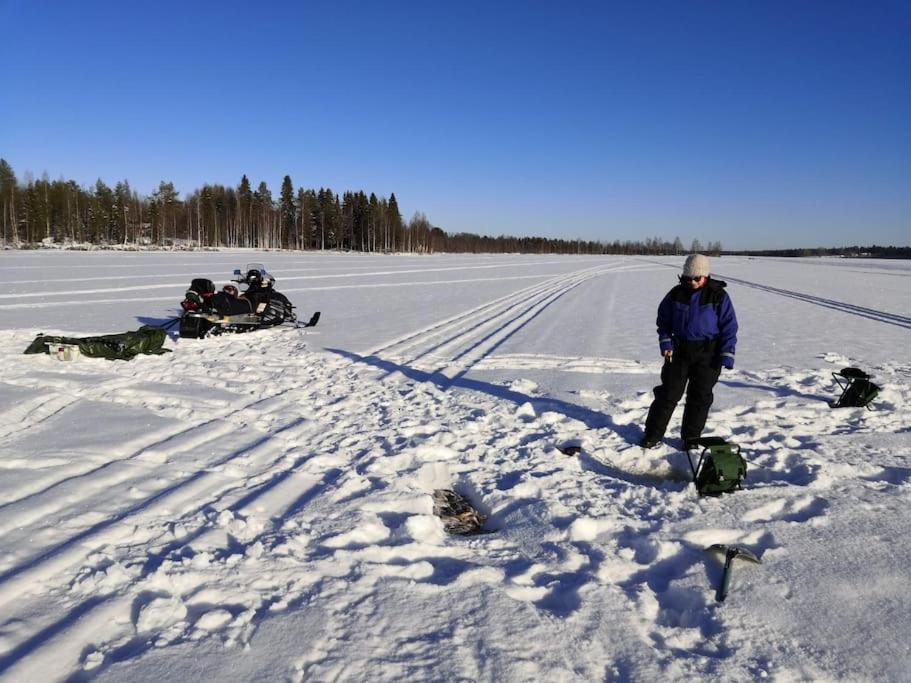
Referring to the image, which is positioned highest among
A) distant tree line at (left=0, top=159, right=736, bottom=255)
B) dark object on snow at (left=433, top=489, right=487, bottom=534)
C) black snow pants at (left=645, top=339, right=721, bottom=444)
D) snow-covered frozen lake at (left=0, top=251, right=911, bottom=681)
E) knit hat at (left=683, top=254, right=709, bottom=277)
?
distant tree line at (left=0, top=159, right=736, bottom=255)

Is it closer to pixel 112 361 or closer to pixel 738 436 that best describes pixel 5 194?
pixel 112 361

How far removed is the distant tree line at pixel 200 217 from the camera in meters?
64.8

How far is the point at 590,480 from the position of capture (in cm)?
409

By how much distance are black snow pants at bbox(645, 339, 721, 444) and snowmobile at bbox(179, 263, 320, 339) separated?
789 centimetres

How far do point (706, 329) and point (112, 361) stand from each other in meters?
7.68

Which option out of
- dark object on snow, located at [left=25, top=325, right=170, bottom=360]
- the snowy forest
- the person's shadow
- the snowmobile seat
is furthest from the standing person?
the snowy forest

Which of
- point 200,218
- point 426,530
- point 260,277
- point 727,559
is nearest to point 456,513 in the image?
point 426,530

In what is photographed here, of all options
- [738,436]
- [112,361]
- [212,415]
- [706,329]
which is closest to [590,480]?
[706,329]

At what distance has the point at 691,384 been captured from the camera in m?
4.71

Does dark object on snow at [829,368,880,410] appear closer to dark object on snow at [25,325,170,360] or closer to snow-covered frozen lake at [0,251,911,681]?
snow-covered frozen lake at [0,251,911,681]

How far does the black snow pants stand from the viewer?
4551 millimetres

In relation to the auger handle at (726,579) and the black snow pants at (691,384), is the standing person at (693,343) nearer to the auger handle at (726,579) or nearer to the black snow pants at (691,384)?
the black snow pants at (691,384)

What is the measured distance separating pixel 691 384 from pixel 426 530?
9.23 feet

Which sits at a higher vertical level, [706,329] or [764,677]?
[706,329]
